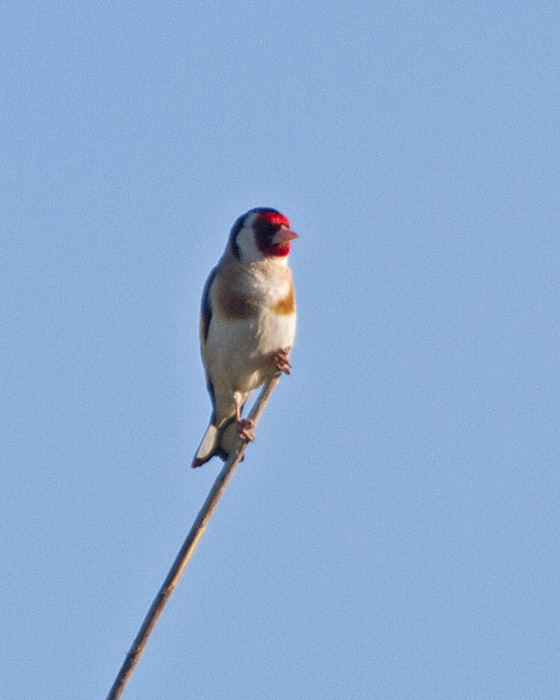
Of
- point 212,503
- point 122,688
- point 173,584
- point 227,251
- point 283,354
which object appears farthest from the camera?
point 227,251

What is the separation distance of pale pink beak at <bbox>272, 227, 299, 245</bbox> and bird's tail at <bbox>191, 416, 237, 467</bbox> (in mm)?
1217

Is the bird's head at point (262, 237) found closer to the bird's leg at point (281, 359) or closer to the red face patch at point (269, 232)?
the red face patch at point (269, 232)

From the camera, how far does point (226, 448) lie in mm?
7527

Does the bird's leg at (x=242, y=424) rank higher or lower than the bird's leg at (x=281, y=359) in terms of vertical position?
lower

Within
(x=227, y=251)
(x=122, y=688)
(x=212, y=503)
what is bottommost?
(x=122, y=688)

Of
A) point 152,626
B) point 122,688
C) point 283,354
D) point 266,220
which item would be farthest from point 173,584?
point 266,220

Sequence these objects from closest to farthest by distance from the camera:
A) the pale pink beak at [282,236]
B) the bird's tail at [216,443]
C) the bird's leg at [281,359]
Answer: the bird's leg at [281,359] < the bird's tail at [216,443] < the pale pink beak at [282,236]

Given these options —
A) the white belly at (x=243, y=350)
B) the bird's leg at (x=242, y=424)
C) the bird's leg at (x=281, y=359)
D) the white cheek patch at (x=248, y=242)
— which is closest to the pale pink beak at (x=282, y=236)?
the white cheek patch at (x=248, y=242)

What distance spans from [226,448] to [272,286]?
42.5 inches

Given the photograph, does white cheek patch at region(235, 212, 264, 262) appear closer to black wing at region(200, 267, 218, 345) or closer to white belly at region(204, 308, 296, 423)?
black wing at region(200, 267, 218, 345)

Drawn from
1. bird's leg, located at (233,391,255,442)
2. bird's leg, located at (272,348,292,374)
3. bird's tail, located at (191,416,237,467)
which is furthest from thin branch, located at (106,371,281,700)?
bird's tail, located at (191,416,237,467)

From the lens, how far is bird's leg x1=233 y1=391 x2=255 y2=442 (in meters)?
5.67

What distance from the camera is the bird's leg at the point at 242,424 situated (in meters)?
5.67

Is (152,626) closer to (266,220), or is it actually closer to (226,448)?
(226,448)
